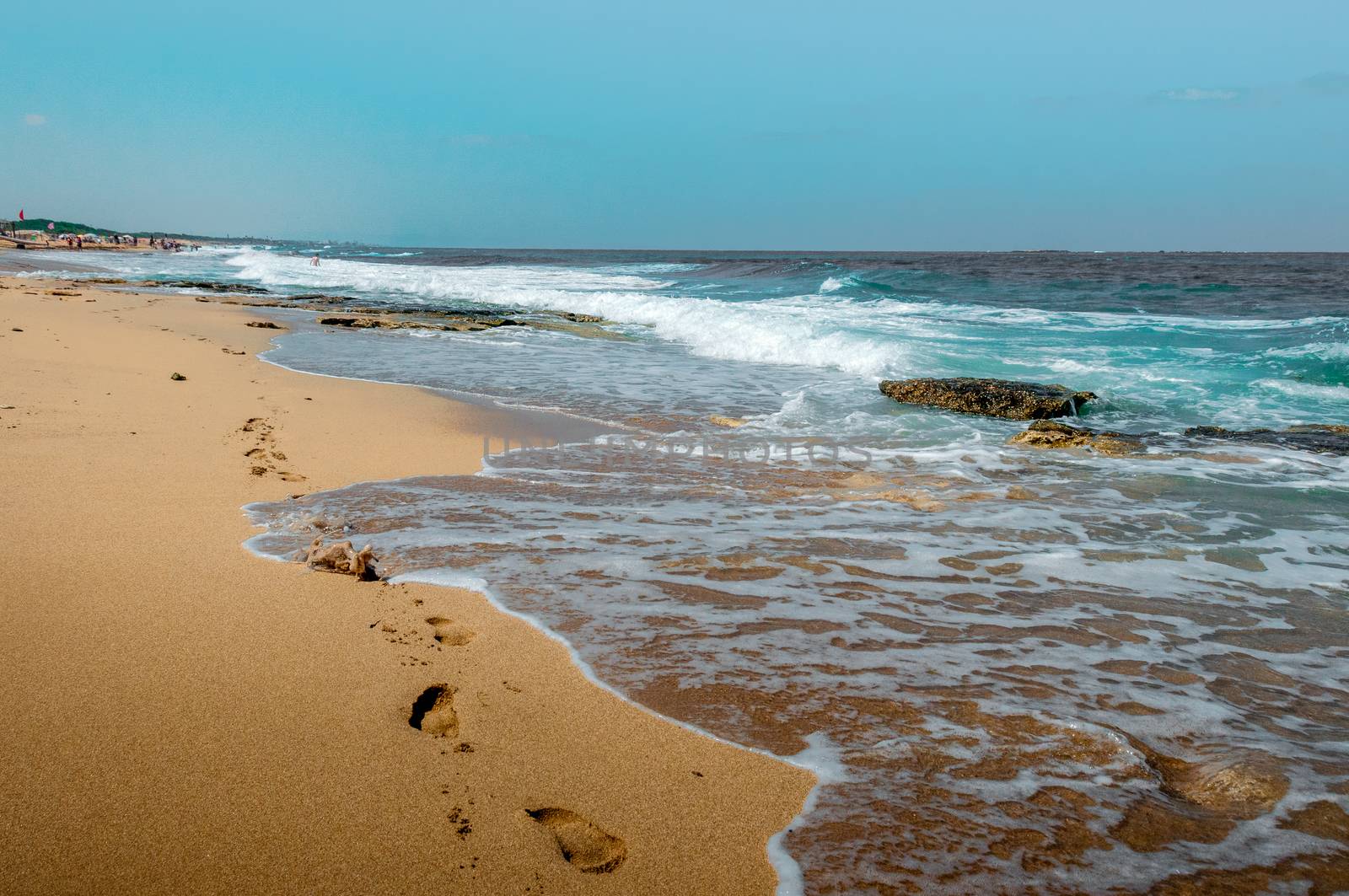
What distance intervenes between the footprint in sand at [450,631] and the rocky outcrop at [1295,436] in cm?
718

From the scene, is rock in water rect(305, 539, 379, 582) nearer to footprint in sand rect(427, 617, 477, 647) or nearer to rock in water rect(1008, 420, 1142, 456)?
footprint in sand rect(427, 617, 477, 647)

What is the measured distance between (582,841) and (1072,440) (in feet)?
20.4

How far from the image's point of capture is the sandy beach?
177 centimetres

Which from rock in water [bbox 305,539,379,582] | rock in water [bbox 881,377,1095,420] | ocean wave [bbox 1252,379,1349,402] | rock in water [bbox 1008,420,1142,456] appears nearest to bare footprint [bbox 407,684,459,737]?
rock in water [bbox 305,539,379,582]

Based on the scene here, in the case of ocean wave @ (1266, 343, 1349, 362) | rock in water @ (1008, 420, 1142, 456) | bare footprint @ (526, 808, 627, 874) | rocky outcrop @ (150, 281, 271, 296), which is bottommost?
bare footprint @ (526, 808, 627, 874)

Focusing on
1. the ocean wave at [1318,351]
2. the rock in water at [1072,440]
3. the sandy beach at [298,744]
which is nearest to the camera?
the sandy beach at [298,744]

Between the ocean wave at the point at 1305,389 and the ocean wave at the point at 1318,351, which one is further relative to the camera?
the ocean wave at the point at 1318,351

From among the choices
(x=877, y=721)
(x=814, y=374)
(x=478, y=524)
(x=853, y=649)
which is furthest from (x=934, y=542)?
(x=814, y=374)

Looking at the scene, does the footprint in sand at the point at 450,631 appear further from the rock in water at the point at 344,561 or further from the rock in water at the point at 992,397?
the rock in water at the point at 992,397

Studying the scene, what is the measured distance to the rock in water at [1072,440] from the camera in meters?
6.66

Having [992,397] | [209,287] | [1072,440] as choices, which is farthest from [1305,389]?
[209,287]

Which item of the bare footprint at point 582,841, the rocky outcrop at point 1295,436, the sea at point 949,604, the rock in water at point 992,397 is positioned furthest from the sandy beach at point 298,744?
the rocky outcrop at point 1295,436

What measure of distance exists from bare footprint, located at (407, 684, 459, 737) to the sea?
20.6 inches

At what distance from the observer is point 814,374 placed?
11211 millimetres
